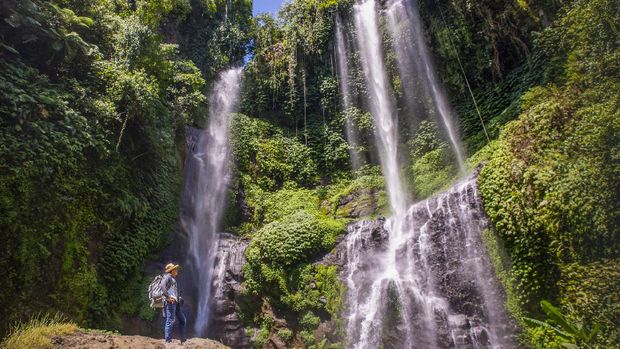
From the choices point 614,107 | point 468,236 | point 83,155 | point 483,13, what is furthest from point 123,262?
point 483,13

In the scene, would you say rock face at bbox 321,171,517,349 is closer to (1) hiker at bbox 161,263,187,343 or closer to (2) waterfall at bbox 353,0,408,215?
(2) waterfall at bbox 353,0,408,215

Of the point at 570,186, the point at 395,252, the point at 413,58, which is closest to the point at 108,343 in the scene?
the point at 395,252

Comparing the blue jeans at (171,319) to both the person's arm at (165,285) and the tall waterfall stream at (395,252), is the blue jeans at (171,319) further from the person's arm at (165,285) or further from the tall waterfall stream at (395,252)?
the tall waterfall stream at (395,252)

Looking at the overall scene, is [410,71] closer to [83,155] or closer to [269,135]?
[269,135]

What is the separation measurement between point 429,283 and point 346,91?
431 inches

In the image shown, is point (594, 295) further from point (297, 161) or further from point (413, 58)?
point (413, 58)

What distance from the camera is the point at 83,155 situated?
9438 mm

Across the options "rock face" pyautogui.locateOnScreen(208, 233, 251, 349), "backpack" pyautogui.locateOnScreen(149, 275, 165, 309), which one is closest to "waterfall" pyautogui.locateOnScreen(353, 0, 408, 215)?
"rock face" pyautogui.locateOnScreen(208, 233, 251, 349)

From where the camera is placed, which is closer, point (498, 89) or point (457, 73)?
point (498, 89)

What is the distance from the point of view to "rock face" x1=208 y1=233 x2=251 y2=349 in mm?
12367

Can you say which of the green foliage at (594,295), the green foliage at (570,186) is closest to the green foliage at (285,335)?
the green foliage at (570,186)

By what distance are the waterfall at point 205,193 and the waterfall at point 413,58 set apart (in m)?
8.32

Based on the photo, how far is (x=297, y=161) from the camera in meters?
18.1

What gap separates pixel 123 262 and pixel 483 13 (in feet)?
50.1
